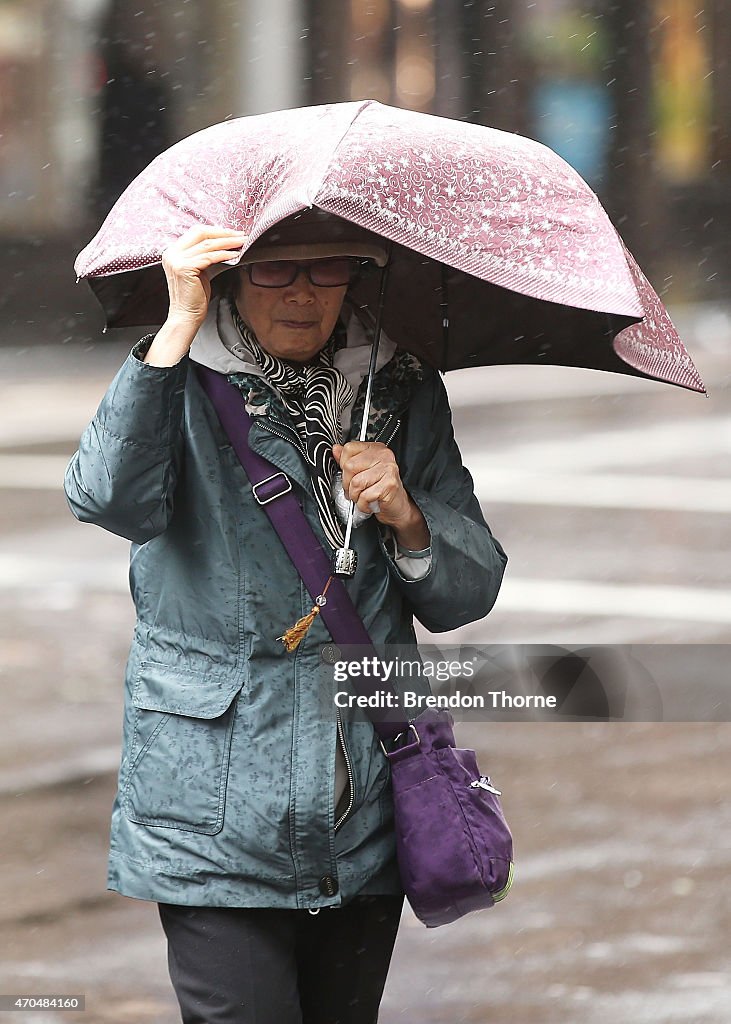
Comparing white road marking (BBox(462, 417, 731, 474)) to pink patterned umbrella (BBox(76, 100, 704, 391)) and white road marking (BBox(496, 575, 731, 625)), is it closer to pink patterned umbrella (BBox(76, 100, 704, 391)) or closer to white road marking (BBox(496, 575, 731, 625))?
white road marking (BBox(496, 575, 731, 625))

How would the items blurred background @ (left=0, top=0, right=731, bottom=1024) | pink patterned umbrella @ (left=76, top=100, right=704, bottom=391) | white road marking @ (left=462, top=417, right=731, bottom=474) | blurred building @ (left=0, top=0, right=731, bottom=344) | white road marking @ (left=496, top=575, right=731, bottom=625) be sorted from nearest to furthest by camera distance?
pink patterned umbrella @ (left=76, top=100, right=704, bottom=391), blurred background @ (left=0, top=0, right=731, bottom=1024), white road marking @ (left=496, top=575, right=731, bottom=625), white road marking @ (left=462, top=417, right=731, bottom=474), blurred building @ (left=0, top=0, right=731, bottom=344)

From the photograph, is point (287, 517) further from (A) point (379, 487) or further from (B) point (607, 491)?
(B) point (607, 491)

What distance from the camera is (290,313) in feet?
10.5

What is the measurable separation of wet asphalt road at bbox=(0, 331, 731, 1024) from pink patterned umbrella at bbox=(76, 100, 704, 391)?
8.04 ft

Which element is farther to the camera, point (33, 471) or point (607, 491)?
point (33, 471)

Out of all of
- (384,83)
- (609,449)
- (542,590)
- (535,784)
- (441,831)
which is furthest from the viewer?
(384,83)

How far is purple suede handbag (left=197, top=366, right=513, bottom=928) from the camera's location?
10.5 ft

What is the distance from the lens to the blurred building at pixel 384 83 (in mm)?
21359

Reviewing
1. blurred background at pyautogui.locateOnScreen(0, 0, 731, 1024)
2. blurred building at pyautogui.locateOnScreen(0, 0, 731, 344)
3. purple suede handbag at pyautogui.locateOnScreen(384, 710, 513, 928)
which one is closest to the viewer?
purple suede handbag at pyautogui.locateOnScreen(384, 710, 513, 928)

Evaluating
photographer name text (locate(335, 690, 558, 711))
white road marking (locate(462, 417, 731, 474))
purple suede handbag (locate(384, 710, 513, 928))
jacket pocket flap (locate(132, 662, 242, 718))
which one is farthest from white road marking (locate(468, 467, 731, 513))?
jacket pocket flap (locate(132, 662, 242, 718))

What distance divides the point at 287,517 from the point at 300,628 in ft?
0.71

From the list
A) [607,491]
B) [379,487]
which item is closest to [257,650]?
[379,487]

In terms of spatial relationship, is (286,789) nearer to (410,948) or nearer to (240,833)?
(240,833)

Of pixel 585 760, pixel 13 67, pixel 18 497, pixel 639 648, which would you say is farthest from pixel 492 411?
pixel 13 67
